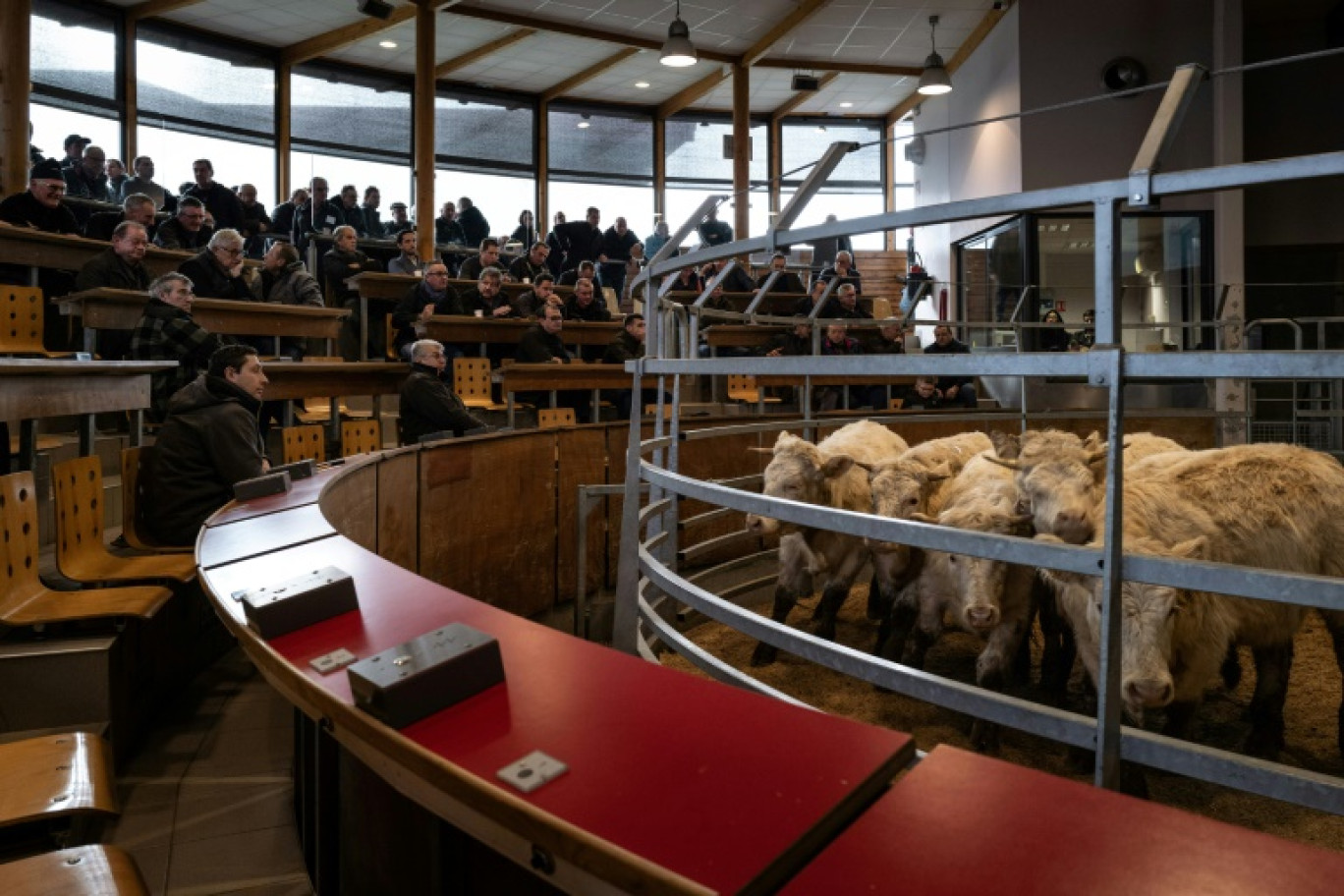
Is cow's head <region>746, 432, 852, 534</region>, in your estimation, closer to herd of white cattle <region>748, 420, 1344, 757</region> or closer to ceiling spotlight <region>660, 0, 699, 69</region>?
herd of white cattle <region>748, 420, 1344, 757</region>

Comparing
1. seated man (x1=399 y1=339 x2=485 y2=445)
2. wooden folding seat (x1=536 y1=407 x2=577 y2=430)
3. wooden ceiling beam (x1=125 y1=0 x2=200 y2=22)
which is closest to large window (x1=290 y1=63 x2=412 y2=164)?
wooden ceiling beam (x1=125 y1=0 x2=200 y2=22)

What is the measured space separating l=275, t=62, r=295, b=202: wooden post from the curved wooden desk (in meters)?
13.8

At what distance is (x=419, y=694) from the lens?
117 centimetres

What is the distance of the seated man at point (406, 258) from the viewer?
9.95m

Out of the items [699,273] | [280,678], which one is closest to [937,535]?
[280,678]

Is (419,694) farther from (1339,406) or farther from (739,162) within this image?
(739,162)

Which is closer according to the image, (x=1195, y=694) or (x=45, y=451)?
(x=1195, y=694)

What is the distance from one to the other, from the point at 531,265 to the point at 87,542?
8.53 metres

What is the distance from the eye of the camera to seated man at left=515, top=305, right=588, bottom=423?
8.57 metres

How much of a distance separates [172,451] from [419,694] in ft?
12.4

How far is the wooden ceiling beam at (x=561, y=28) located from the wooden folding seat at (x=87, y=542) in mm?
10691

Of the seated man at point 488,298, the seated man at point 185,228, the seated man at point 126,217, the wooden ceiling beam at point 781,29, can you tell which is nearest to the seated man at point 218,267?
the seated man at point 126,217

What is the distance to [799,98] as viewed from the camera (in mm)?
17125

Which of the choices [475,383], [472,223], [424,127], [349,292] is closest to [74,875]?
[475,383]
